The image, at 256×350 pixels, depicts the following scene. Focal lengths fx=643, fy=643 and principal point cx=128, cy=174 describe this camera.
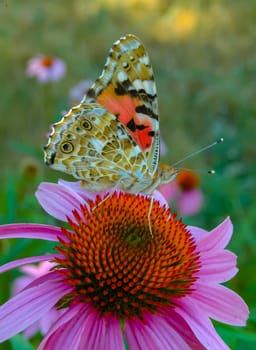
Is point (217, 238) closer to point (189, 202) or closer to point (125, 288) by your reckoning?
point (125, 288)

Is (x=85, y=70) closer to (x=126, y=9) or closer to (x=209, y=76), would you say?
(x=209, y=76)

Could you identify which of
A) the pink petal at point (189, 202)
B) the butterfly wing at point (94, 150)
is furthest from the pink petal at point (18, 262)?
the pink petal at point (189, 202)

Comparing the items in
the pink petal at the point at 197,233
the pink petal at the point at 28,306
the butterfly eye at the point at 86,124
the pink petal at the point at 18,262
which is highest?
the butterfly eye at the point at 86,124

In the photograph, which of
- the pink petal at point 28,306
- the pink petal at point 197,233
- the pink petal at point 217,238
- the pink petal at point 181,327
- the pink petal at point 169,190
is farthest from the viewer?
the pink petal at point 169,190

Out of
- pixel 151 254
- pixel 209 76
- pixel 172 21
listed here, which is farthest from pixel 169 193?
pixel 172 21

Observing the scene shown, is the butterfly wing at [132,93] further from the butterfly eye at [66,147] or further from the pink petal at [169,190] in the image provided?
the pink petal at [169,190]

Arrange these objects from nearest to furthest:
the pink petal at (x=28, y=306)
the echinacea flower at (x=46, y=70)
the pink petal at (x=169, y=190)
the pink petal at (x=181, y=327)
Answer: the pink petal at (x=28, y=306) → the pink petal at (x=181, y=327) → the pink petal at (x=169, y=190) → the echinacea flower at (x=46, y=70)

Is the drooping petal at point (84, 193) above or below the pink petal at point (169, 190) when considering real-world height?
below
